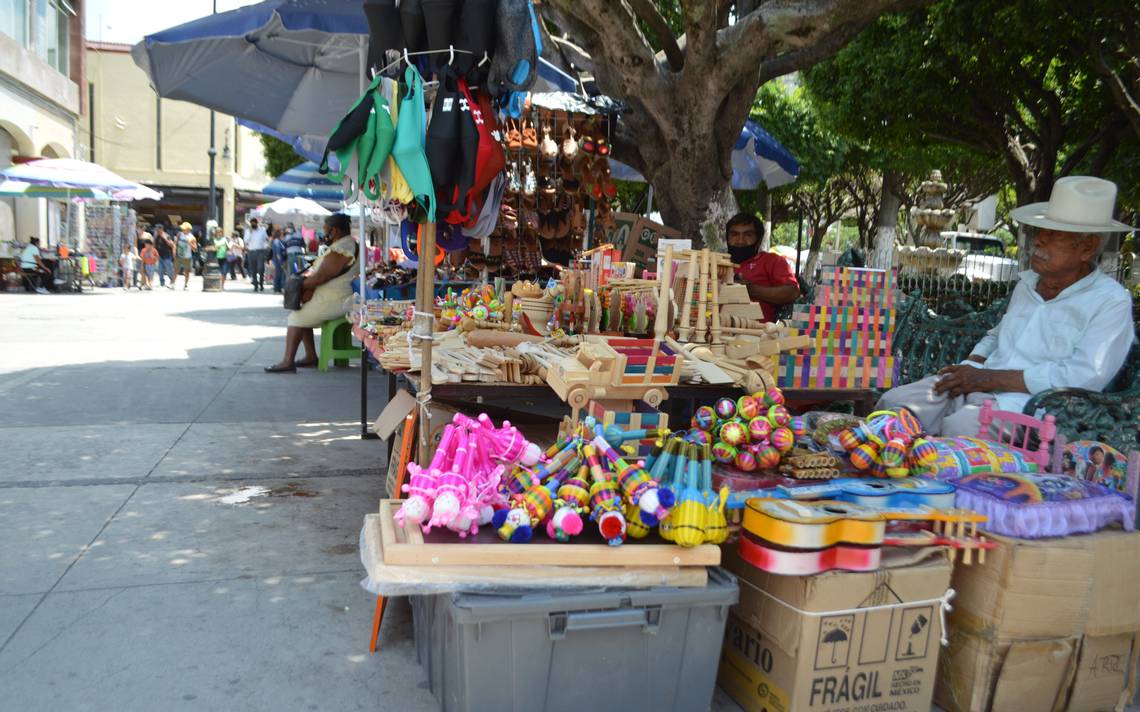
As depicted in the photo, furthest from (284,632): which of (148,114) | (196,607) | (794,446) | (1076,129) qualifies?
(148,114)

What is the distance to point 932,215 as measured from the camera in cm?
1878

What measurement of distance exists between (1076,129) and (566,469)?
14065mm

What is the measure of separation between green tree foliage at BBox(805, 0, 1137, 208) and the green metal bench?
20.7ft

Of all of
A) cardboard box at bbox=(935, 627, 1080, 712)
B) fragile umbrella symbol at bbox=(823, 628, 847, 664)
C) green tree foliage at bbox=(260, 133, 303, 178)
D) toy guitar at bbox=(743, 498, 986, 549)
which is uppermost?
green tree foliage at bbox=(260, 133, 303, 178)

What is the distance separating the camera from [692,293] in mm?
4422

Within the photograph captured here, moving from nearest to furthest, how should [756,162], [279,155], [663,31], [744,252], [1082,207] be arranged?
[1082,207] → [744,252] → [663,31] → [756,162] → [279,155]

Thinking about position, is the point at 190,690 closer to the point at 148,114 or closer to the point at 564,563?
the point at 564,563

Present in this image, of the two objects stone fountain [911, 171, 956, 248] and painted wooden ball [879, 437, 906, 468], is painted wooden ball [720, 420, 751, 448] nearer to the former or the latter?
painted wooden ball [879, 437, 906, 468]

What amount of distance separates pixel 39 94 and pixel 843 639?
2667cm

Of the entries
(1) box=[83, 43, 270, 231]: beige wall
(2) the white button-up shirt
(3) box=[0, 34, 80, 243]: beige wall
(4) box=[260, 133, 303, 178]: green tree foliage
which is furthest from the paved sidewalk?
(1) box=[83, 43, 270, 231]: beige wall

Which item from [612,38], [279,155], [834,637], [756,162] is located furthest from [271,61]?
[279,155]

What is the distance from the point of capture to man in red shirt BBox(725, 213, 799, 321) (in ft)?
18.8

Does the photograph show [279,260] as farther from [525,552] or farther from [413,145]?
[525,552]

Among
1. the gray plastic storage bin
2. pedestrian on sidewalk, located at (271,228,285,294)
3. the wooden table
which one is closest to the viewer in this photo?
the gray plastic storage bin
